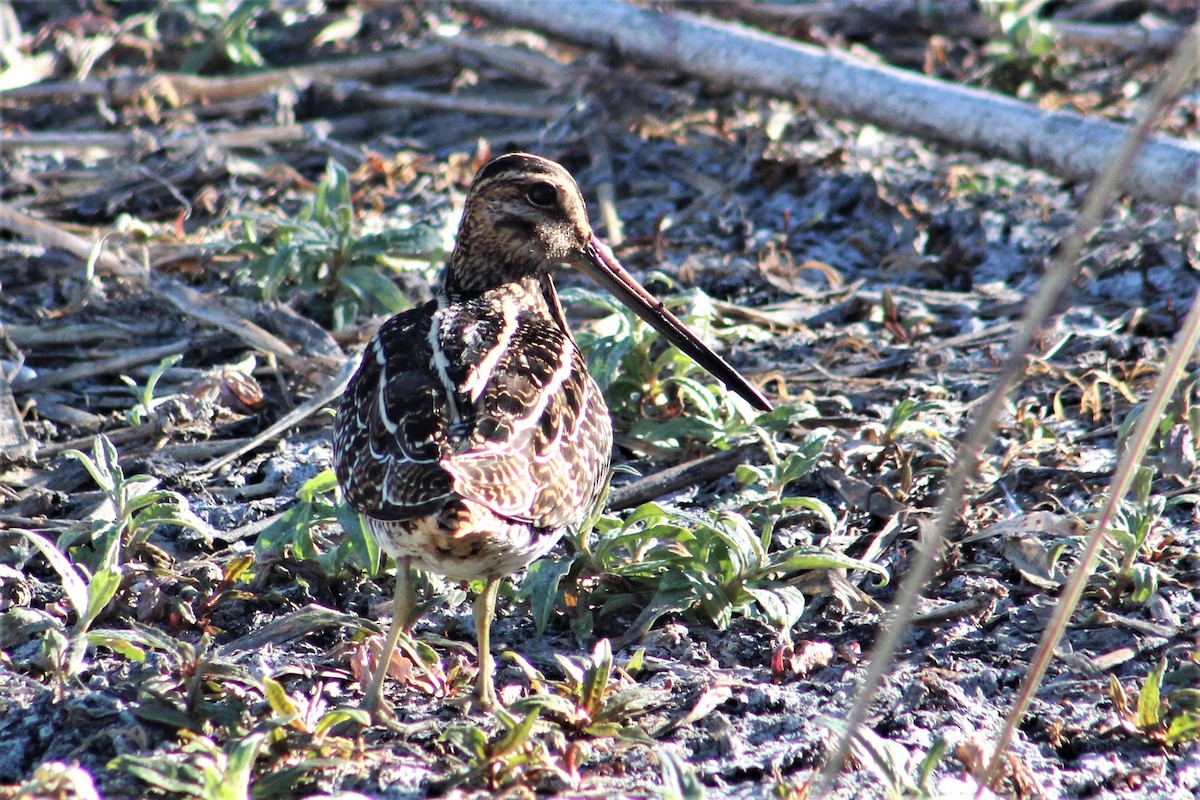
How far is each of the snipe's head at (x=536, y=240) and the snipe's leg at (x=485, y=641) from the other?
1040mm

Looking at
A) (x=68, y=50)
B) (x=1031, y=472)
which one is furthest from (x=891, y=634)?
(x=68, y=50)

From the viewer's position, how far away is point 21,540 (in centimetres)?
427

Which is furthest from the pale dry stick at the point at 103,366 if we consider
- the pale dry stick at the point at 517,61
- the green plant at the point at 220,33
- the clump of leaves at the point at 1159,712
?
the clump of leaves at the point at 1159,712

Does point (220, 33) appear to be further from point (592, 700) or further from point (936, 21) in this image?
point (592, 700)

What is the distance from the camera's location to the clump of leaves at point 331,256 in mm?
5512

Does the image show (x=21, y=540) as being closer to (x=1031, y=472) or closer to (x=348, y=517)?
(x=348, y=517)

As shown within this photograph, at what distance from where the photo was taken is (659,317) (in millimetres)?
4418

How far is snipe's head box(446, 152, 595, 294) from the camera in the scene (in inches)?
174

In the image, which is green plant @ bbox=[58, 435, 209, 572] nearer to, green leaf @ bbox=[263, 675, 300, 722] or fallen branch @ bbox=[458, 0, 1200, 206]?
green leaf @ bbox=[263, 675, 300, 722]

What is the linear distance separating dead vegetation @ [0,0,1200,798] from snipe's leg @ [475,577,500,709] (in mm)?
98

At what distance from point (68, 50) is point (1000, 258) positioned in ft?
16.6

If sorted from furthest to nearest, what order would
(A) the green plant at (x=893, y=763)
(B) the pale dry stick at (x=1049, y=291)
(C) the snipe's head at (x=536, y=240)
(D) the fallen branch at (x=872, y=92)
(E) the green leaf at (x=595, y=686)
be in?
(D) the fallen branch at (x=872, y=92), (C) the snipe's head at (x=536, y=240), (E) the green leaf at (x=595, y=686), (A) the green plant at (x=893, y=763), (B) the pale dry stick at (x=1049, y=291)

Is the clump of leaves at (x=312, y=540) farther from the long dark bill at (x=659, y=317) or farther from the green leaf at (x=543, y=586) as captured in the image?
the long dark bill at (x=659, y=317)

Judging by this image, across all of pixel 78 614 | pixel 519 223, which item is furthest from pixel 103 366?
pixel 519 223
